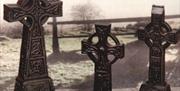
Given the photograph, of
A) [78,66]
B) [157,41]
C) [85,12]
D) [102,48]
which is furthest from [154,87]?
[85,12]

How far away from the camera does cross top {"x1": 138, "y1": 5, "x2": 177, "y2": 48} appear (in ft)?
8.21

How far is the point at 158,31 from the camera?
2.54 m

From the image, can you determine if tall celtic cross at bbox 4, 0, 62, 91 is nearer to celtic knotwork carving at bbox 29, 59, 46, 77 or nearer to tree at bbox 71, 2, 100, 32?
celtic knotwork carving at bbox 29, 59, 46, 77

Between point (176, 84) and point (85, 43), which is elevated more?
point (85, 43)

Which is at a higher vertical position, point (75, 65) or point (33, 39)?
point (33, 39)

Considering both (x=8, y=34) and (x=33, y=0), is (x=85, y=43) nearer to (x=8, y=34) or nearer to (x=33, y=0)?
(x=33, y=0)

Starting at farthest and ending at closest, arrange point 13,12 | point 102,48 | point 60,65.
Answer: point 60,65 < point 102,48 < point 13,12

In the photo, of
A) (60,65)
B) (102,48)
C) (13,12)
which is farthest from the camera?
(60,65)

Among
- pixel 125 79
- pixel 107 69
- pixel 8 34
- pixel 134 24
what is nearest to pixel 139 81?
pixel 125 79

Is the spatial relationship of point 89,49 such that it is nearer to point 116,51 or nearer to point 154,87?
point 116,51

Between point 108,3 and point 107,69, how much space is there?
0.92 m

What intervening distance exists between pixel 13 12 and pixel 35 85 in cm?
41

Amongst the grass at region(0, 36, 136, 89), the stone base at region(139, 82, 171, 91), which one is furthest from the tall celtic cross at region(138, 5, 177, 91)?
the grass at region(0, 36, 136, 89)

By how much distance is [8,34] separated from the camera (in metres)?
3.19
